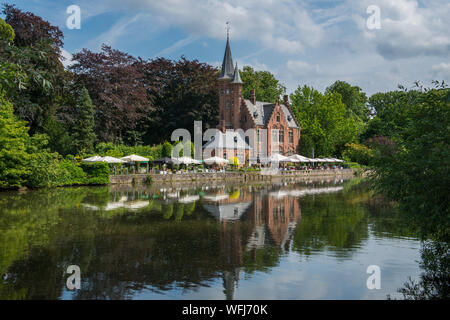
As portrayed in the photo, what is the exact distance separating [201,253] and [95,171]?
25.7m

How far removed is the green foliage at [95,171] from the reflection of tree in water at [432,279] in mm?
28540

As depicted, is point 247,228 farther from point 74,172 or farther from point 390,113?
point 74,172

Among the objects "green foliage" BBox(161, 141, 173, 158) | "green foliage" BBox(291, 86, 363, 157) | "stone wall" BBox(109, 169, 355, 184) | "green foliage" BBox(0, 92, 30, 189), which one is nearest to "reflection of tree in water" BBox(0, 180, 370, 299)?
"green foliage" BBox(0, 92, 30, 189)

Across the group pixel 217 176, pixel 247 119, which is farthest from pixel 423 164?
pixel 247 119

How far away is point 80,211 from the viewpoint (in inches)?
705

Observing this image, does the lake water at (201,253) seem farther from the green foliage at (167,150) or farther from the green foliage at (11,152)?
the green foliage at (167,150)

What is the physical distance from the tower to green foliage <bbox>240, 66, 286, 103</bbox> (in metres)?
9.50

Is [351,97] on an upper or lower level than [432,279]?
upper

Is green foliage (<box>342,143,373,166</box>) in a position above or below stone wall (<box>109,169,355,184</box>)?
above

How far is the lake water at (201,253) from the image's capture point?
25.1ft

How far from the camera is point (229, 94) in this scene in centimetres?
Answer: 6088

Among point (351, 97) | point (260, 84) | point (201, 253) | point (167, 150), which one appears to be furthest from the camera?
point (351, 97)

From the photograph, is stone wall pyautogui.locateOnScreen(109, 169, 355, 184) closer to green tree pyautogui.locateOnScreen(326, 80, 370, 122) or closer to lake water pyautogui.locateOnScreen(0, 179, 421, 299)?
lake water pyautogui.locateOnScreen(0, 179, 421, 299)

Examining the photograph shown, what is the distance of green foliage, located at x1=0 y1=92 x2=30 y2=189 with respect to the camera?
85.5 feet
